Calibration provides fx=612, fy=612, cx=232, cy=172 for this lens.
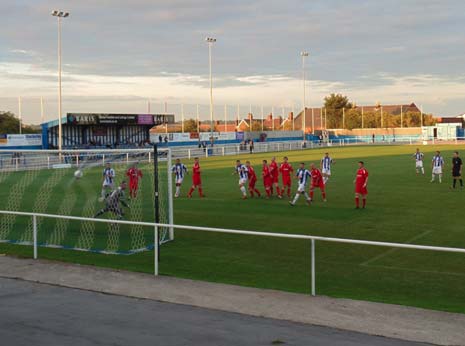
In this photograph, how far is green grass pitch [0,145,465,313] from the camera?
1075 cm

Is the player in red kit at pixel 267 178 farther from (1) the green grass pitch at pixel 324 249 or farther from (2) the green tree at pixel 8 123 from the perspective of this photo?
(2) the green tree at pixel 8 123

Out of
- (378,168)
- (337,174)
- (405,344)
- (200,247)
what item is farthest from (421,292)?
(378,168)

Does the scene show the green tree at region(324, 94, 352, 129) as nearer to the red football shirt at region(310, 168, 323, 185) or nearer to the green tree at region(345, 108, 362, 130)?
the green tree at region(345, 108, 362, 130)

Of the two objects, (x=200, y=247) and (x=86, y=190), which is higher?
(x=86, y=190)

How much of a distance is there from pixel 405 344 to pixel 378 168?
32.6 m

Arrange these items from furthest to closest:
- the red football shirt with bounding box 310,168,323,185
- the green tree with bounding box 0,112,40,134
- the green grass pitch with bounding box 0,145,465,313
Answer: the green tree with bounding box 0,112,40,134 → the red football shirt with bounding box 310,168,323,185 → the green grass pitch with bounding box 0,145,465,313

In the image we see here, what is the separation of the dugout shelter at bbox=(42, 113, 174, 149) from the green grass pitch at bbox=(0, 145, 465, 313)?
114 feet

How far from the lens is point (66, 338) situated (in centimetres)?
767

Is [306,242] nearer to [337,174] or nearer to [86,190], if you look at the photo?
[86,190]

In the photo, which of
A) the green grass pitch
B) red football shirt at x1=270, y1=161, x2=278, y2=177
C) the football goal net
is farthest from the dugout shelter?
the football goal net

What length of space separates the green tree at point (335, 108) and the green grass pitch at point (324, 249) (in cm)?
10035

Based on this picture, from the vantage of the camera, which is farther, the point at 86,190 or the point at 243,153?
the point at 243,153

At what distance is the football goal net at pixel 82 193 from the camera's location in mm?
16125

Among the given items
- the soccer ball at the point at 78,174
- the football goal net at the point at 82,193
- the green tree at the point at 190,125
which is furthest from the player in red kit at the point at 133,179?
the green tree at the point at 190,125
